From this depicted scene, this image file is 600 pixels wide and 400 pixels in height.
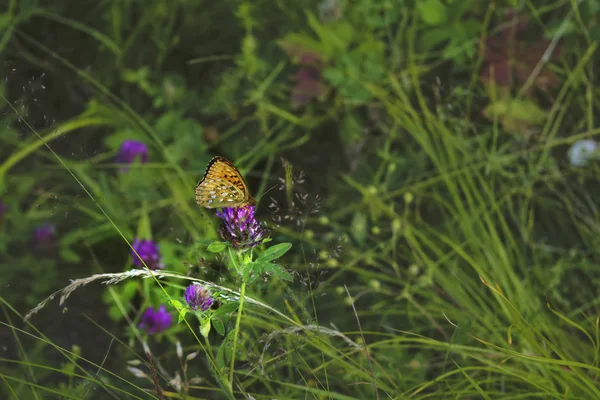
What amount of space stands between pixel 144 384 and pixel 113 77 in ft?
3.23

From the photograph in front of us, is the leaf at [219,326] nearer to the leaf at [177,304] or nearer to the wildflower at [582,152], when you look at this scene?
the leaf at [177,304]

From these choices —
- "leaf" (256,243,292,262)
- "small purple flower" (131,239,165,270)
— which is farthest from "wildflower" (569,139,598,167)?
"leaf" (256,243,292,262)

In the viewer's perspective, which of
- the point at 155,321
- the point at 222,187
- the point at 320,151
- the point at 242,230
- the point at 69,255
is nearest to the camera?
the point at 242,230

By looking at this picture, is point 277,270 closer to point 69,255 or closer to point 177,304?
point 177,304

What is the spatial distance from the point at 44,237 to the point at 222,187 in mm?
1024

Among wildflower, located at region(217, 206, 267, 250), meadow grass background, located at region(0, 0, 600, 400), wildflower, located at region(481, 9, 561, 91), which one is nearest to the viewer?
wildflower, located at region(217, 206, 267, 250)

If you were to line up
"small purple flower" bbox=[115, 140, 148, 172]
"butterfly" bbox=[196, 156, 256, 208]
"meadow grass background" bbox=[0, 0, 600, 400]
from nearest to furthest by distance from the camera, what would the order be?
"butterfly" bbox=[196, 156, 256, 208] → "meadow grass background" bbox=[0, 0, 600, 400] → "small purple flower" bbox=[115, 140, 148, 172]

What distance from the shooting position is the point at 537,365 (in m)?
1.40

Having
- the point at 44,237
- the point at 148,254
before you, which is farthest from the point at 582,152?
the point at 44,237

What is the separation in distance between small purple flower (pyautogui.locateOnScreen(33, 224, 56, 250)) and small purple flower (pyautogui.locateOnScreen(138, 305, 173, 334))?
1.55 ft

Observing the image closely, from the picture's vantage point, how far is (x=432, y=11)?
2.07m

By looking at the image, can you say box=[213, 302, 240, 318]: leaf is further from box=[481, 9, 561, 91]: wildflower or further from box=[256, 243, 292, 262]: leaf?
box=[481, 9, 561, 91]: wildflower

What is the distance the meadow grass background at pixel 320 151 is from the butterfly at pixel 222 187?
22.3 inches

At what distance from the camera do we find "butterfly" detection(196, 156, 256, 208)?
3.87 feet
